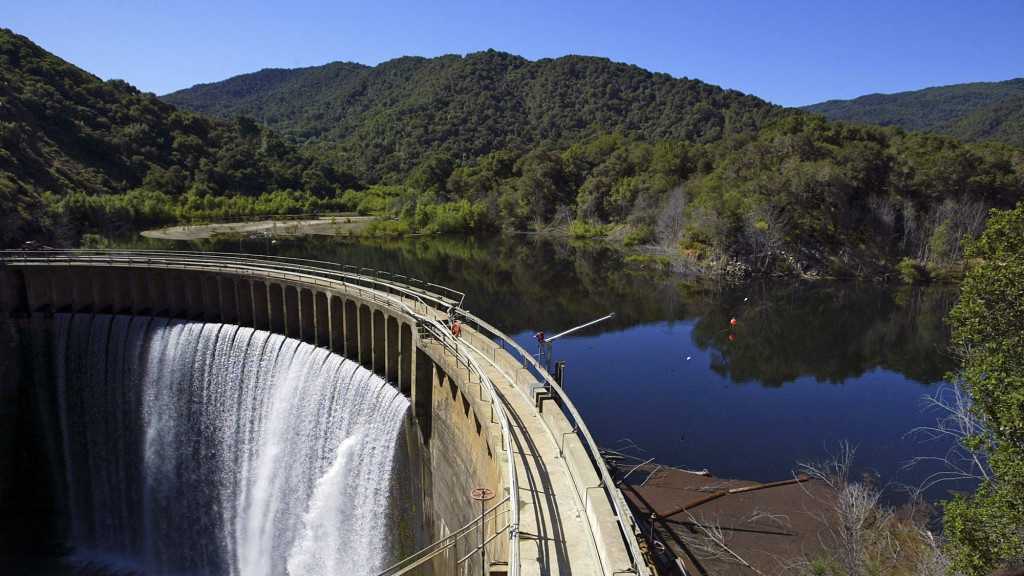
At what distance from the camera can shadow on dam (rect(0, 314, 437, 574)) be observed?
22953 mm

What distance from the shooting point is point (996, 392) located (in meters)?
11.5

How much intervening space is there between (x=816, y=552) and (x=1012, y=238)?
1019cm

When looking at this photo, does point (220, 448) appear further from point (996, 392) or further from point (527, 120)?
point (527, 120)

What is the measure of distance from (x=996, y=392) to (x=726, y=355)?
28.0 metres

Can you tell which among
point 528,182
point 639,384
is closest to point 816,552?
point 639,384

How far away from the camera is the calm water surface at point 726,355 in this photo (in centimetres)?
2652

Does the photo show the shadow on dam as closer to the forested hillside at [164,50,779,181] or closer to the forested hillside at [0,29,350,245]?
the forested hillside at [0,29,350,245]

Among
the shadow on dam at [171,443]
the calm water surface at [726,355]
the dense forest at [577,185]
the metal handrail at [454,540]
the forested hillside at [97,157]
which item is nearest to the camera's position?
the metal handrail at [454,540]

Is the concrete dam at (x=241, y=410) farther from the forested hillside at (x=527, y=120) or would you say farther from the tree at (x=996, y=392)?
the forested hillside at (x=527, y=120)

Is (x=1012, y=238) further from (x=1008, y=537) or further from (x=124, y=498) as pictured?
(x=124, y=498)

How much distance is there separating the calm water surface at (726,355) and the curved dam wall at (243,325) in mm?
8738

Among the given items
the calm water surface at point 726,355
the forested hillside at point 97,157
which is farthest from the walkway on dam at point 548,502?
the forested hillside at point 97,157

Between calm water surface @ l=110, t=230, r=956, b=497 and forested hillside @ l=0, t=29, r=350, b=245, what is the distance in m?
10.3

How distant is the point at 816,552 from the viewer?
17.4 metres
